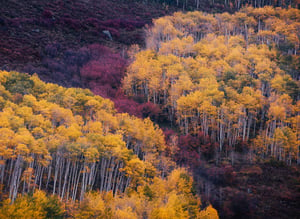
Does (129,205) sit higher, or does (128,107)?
(128,107)

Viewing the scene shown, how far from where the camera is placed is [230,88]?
79.2 m

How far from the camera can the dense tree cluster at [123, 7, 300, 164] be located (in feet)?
229

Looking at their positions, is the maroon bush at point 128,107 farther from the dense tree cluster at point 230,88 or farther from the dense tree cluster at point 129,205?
the dense tree cluster at point 129,205

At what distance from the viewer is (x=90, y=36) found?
11544cm

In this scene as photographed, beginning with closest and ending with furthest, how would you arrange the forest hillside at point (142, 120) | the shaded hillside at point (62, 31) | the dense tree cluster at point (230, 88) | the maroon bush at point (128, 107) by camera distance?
1. the forest hillside at point (142, 120)
2. the dense tree cluster at point (230, 88)
3. the maroon bush at point (128, 107)
4. the shaded hillside at point (62, 31)

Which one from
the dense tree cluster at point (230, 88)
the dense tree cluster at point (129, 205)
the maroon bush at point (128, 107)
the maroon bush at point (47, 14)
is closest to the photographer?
the dense tree cluster at point (129, 205)

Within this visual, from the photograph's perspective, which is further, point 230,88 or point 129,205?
point 230,88

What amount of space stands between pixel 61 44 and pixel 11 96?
46.1 meters

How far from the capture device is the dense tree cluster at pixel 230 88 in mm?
69750

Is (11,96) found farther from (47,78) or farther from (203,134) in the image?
(203,134)

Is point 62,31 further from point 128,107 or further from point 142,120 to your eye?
point 142,120

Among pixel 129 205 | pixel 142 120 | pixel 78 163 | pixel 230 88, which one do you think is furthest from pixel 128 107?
pixel 129 205

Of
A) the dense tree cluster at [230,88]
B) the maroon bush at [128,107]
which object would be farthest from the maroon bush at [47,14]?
the maroon bush at [128,107]

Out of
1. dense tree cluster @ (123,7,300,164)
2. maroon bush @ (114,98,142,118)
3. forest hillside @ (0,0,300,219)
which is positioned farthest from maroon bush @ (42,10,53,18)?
maroon bush @ (114,98,142,118)
